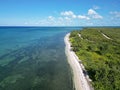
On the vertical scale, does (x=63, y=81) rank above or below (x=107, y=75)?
below

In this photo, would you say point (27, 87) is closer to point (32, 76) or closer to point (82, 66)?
point (32, 76)

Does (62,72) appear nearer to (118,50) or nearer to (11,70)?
(11,70)

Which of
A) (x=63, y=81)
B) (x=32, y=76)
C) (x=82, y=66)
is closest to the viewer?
(x=63, y=81)

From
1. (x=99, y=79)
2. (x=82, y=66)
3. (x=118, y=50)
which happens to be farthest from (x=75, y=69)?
(x=118, y=50)

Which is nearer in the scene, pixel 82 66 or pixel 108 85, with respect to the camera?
pixel 108 85

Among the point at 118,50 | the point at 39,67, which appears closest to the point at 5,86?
the point at 39,67

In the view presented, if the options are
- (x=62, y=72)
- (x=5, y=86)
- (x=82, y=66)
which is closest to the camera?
(x=5, y=86)

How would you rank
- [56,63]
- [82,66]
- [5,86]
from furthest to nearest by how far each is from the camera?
[56,63]
[82,66]
[5,86]

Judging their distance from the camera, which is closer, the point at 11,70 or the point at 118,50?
the point at 11,70

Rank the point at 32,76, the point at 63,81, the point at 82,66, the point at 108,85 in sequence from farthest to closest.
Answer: the point at 82,66 → the point at 32,76 → the point at 63,81 → the point at 108,85
